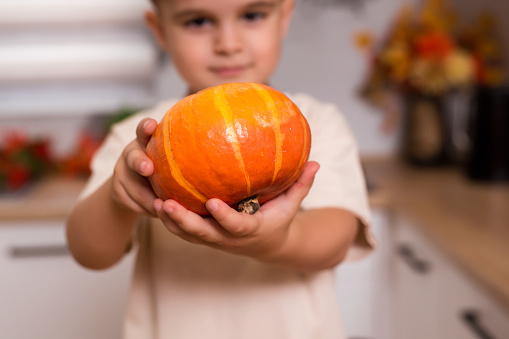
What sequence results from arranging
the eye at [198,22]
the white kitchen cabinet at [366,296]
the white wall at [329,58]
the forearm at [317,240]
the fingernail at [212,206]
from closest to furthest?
the fingernail at [212,206] → the forearm at [317,240] → the eye at [198,22] → the white kitchen cabinet at [366,296] → the white wall at [329,58]

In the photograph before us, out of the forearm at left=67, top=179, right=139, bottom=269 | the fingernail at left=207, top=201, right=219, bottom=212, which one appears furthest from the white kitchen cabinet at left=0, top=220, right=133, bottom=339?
the fingernail at left=207, top=201, right=219, bottom=212

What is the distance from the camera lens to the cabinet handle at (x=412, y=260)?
135cm

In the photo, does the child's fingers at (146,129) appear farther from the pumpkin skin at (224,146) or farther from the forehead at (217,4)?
the forehead at (217,4)

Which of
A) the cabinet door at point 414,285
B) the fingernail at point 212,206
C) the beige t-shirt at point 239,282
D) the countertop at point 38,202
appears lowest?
the cabinet door at point 414,285

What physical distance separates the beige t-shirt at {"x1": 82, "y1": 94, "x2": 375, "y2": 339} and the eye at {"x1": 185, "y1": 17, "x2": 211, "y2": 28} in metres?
0.15

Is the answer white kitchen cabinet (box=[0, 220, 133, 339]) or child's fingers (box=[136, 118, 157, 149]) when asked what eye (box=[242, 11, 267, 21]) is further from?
white kitchen cabinet (box=[0, 220, 133, 339])

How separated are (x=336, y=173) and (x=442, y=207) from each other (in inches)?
28.0

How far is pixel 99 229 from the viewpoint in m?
0.67

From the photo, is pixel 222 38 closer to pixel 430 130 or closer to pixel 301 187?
pixel 301 187

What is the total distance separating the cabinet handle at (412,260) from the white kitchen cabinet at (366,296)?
0.11m

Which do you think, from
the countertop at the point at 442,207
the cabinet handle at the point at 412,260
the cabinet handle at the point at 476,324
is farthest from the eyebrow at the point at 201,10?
the cabinet handle at the point at 412,260

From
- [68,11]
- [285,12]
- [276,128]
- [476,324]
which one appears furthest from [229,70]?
[68,11]

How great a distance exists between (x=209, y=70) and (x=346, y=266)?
104 centimetres

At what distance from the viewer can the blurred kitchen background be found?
1.47m
